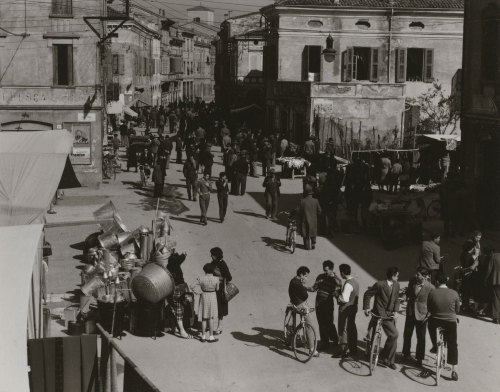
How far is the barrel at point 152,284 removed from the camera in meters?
13.6

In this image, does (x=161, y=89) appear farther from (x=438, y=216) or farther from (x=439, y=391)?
(x=439, y=391)

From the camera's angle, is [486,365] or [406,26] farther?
[406,26]

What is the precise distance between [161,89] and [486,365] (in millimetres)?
68760

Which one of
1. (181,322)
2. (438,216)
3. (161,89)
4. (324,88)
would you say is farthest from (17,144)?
(161,89)

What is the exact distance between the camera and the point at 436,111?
1633 inches

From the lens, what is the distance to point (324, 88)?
37625 mm

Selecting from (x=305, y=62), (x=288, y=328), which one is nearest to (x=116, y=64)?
(x=305, y=62)

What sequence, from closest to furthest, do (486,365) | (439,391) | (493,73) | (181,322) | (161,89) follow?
(439,391) → (486,365) → (181,322) → (493,73) → (161,89)

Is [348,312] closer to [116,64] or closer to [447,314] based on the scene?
[447,314]

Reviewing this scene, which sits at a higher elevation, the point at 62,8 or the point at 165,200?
the point at 62,8

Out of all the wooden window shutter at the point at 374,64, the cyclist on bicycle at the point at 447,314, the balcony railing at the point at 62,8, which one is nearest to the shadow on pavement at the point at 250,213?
the balcony railing at the point at 62,8

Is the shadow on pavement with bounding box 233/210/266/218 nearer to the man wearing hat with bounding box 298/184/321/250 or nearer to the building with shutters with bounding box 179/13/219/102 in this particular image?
the man wearing hat with bounding box 298/184/321/250

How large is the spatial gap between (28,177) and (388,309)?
6037 millimetres

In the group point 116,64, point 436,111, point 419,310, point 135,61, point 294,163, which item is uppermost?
point 135,61
